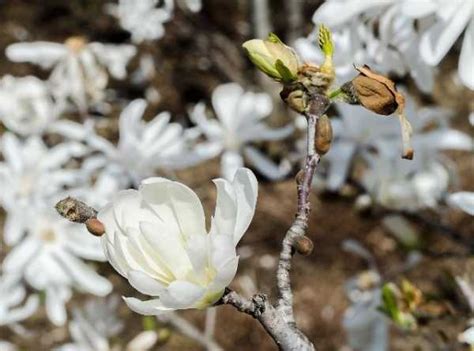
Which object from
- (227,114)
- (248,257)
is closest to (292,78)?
(227,114)

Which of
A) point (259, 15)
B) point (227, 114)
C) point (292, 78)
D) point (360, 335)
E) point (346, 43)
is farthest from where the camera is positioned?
point (259, 15)

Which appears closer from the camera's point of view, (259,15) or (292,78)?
(292,78)

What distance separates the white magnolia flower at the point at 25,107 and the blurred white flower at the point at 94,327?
0.34 meters

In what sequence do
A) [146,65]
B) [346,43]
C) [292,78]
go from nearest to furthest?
[292,78] → [346,43] → [146,65]

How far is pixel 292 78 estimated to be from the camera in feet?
2.43

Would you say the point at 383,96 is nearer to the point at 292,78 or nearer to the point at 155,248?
the point at 292,78

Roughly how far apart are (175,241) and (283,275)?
0.26 feet

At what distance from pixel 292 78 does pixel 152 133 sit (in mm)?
738

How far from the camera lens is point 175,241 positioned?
2.10 feet

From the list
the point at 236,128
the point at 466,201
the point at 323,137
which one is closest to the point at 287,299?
the point at 323,137

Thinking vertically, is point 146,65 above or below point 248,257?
above

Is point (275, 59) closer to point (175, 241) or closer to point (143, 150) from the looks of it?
point (175, 241)

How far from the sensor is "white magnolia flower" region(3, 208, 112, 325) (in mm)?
1448

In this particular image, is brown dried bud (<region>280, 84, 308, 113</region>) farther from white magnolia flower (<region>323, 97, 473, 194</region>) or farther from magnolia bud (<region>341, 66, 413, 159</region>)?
white magnolia flower (<region>323, 97, 473, 194</region>)
